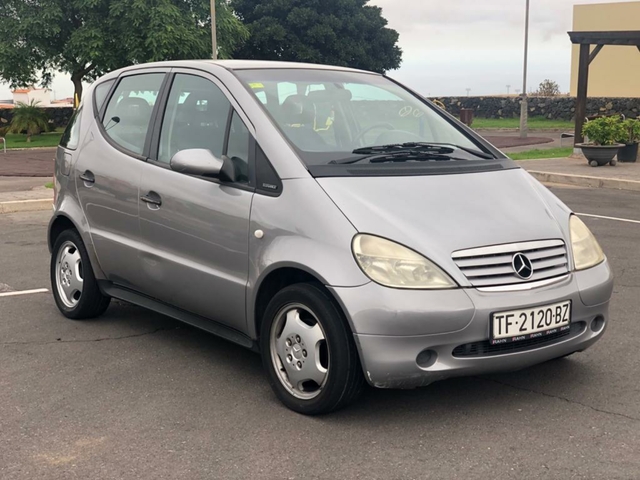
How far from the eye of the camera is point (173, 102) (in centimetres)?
495

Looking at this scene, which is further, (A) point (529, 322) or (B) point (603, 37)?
(B) point (603, 37)

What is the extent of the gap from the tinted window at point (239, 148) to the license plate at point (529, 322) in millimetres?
1478

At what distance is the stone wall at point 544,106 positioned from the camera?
125 ft

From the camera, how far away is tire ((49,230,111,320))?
18.2ft

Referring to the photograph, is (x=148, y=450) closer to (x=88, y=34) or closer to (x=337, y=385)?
(x=337, y=385)

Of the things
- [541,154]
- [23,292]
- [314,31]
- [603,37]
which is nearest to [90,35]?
[314,31]

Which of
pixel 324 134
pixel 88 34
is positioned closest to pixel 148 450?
pixel 324 134

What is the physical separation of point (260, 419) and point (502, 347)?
1178 mm

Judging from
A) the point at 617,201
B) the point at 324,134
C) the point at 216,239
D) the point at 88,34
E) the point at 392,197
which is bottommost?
the point at 617,201

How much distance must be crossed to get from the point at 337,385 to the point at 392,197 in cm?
91

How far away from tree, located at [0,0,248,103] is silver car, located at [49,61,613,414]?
28.1 meters

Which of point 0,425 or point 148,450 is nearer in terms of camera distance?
point 148,450

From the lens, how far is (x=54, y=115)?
1495 inches

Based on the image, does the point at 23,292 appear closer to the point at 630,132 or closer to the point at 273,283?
the point at 273,283
